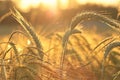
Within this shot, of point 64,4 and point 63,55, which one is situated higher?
point 64,4

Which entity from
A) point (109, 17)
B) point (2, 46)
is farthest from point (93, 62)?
point (2, 46)

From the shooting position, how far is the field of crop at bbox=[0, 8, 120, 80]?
135cm

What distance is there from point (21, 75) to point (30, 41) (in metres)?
0.32

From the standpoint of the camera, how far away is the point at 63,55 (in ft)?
4.99

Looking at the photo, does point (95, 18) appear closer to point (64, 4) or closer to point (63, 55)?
point (63, 55)

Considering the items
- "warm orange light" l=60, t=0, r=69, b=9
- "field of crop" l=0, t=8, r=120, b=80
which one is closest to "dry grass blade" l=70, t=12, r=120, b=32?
"field of crop" l=0, t=8, r=120, b=80

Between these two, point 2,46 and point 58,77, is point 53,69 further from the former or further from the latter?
point 2,46

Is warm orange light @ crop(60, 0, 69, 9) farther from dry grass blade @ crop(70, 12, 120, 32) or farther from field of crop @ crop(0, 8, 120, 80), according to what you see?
dry grass blade @ crop(70, 12, 120, 32)

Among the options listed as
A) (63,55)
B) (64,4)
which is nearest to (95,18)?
(63,55)

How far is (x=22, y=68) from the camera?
133 centimetres

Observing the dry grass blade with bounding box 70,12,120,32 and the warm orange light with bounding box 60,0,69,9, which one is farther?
the warm orange light with bounding box 60,0,69,9

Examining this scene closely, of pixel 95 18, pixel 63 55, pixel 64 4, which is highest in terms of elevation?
pixel 64 4

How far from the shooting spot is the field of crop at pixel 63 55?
1.35m

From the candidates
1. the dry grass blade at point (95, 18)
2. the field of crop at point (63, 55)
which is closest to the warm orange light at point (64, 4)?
the field of crop at point (63, 55)
